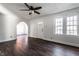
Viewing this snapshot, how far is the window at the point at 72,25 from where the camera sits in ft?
5.51

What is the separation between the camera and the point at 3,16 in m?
1.55

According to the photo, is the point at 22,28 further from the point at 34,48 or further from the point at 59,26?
the point at 59,26

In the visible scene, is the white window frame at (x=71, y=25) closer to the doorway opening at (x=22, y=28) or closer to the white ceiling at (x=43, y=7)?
the white ceiling at (x=43, y=7)

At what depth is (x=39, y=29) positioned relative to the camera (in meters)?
1.79

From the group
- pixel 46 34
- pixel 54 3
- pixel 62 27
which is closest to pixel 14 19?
pixel 46 34

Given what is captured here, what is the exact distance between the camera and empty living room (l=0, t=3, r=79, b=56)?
1593 millimetres

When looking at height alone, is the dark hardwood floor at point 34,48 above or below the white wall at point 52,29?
below

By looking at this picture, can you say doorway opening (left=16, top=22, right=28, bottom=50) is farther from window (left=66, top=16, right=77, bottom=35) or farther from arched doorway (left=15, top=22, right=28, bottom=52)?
window (left=66, top=16, right=77, bottom=35)

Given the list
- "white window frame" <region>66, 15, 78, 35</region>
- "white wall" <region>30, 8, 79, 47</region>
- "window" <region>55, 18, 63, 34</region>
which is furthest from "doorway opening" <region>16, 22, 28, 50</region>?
"white window frame" <region>66, 15, 78, 35</region>

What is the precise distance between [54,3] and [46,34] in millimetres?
708

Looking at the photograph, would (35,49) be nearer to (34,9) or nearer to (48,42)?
(48,42)

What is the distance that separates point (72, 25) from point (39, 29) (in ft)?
2.49

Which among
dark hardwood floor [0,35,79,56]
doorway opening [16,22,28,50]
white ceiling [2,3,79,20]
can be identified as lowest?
dark hardwood floor [0,35,79,56]

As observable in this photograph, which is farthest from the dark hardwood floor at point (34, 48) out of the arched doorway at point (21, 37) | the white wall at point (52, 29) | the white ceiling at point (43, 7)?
the white ceiling at point (43, 7)
